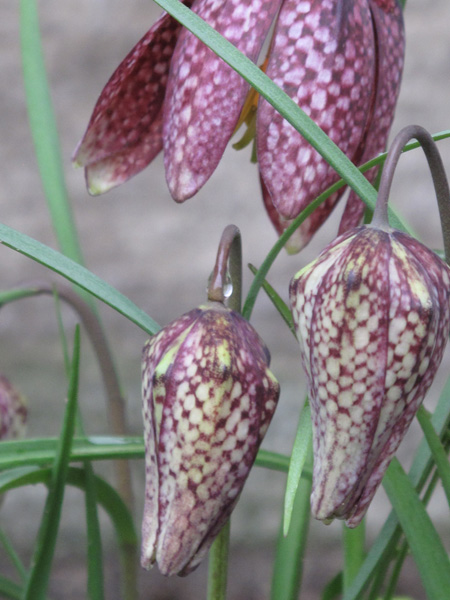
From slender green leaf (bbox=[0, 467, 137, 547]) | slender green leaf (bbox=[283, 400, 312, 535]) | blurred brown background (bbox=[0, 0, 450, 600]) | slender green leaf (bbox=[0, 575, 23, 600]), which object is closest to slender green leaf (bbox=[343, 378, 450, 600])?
slender green leaf (bbox=[283, 400, 312, 535])

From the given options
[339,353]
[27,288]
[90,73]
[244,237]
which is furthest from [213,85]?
[90,73]

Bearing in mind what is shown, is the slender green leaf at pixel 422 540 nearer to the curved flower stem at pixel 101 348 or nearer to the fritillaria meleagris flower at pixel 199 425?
the fritillaria meleagris flower at pixel 199 425

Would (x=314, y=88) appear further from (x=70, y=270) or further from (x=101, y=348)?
(x=101, y=348)

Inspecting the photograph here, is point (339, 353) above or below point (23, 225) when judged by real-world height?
below

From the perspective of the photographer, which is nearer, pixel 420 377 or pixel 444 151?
pixel 420 377

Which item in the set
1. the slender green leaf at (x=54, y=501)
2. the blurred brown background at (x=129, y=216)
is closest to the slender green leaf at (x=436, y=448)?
the slender green leaf at (x=54, y=501)

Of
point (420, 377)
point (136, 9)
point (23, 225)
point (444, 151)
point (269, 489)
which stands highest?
point (136, 9)

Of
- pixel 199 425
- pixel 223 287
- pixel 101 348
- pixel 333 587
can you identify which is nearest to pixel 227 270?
pixel 223 287

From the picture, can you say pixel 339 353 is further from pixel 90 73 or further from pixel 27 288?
pixel 90 73
